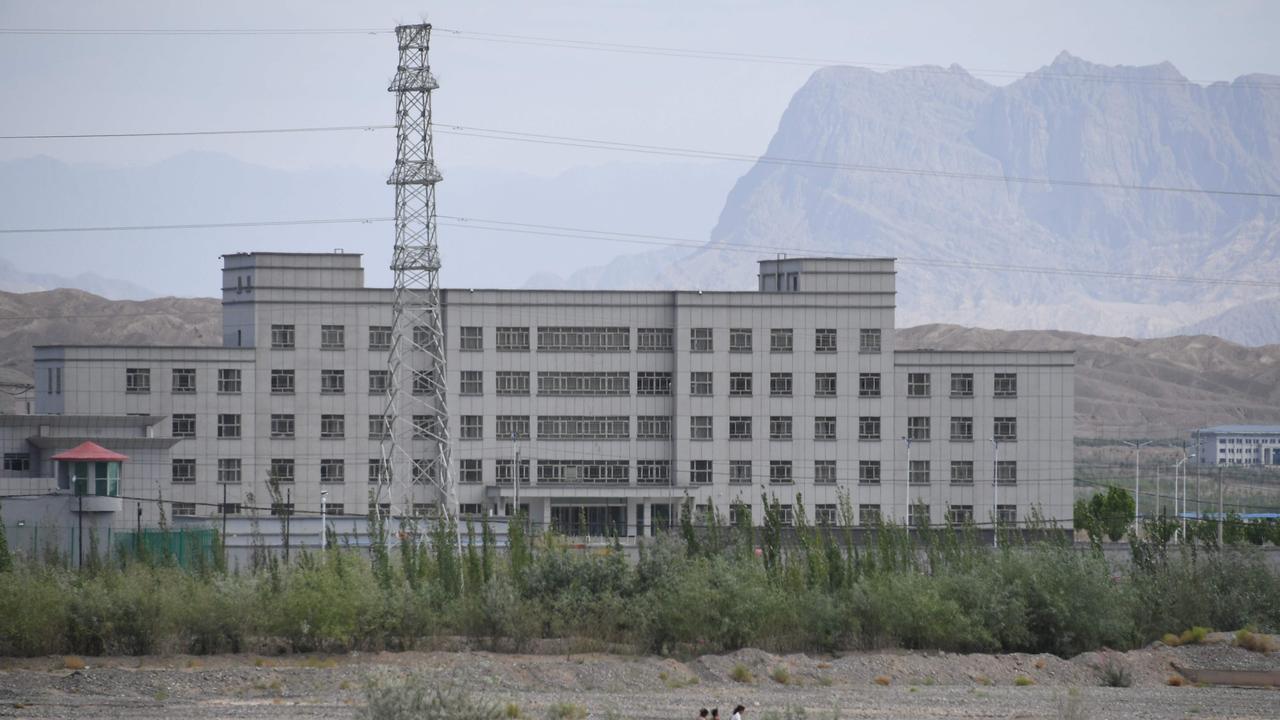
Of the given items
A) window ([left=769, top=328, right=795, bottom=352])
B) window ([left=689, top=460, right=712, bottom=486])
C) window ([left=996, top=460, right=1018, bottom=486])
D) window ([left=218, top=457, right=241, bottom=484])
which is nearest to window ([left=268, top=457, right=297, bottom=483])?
window ([left=218, top=457, right=241, bottom=484])

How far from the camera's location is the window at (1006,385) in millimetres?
102375

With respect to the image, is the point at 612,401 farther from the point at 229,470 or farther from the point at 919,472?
the point at 229,470

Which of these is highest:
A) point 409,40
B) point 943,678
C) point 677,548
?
point 409,40

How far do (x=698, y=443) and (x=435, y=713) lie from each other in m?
70.5

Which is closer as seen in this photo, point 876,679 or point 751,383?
point 876,679

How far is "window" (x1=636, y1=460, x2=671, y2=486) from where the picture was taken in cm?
10019

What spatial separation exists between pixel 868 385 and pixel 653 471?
1385 centimetres

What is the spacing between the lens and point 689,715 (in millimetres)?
41000

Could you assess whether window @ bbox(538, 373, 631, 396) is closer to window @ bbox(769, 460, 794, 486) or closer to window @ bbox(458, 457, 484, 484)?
window @ bbox(458, 457, 484, 484)

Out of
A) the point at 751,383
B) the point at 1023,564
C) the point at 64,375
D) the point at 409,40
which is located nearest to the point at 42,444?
the point at 64,375

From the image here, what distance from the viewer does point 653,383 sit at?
328 feet

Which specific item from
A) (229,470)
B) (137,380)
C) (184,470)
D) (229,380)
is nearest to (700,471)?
(229,470)

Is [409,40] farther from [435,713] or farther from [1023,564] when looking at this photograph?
[435,713]

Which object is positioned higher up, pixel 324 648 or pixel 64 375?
pixel 64 375
